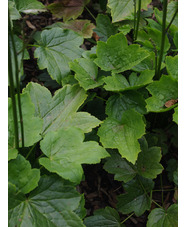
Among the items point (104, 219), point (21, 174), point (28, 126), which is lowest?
point (104, 219)

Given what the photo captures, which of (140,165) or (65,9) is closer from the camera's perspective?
(140,165)

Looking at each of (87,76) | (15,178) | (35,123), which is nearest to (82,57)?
(87,76)

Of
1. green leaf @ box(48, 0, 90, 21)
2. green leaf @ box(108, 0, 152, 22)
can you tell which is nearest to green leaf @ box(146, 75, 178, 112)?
green leaf @ box(108, 0, 152, 22)

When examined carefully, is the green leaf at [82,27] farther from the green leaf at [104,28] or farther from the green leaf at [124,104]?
the green leaf at [124,104]

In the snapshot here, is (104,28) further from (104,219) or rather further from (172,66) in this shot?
(104,219)

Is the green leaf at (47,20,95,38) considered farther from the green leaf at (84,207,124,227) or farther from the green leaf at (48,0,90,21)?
the green leaf at (84,207,124,227)

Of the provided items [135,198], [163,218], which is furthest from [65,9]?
[163,218]

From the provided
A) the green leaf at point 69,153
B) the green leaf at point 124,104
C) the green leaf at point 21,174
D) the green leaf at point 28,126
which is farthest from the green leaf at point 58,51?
the green leaf at point 21,174

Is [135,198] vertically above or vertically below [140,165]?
below
